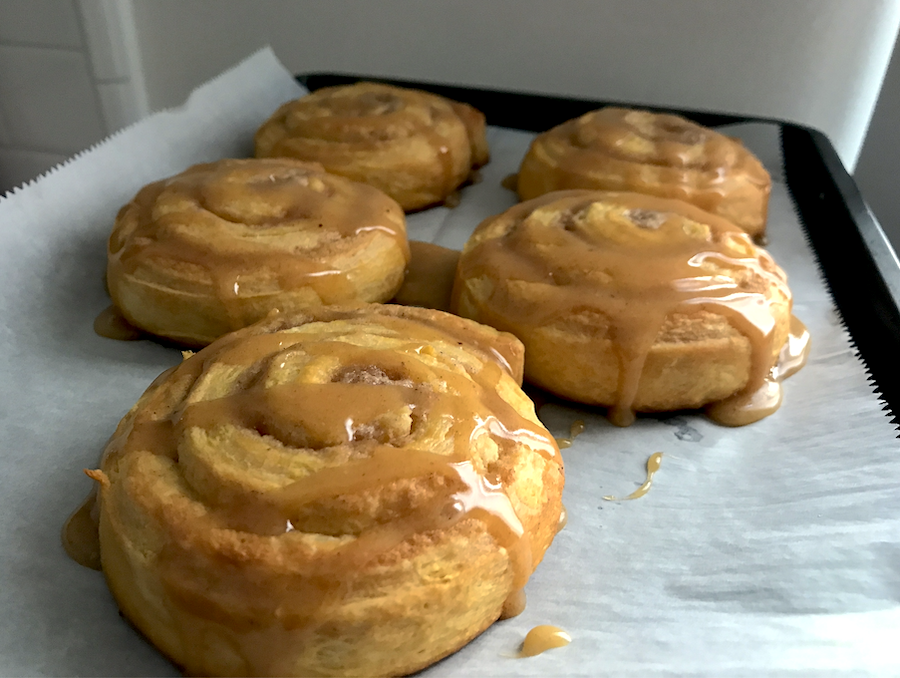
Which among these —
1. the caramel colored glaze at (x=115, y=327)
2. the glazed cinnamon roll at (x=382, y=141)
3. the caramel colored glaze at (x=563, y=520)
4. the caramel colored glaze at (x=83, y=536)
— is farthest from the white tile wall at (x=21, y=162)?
the caramel colored glaze at (x=563, y=520)

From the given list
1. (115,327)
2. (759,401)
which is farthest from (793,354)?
(115,327)

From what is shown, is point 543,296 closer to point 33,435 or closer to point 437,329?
point 437,329

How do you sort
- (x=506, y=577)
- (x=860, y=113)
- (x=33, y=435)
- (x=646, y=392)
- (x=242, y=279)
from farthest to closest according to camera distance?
(x=860, y=113) → (x=242, y=279) → (x=646, y=392) → (x=33, y=435) → (x=506, y=577)

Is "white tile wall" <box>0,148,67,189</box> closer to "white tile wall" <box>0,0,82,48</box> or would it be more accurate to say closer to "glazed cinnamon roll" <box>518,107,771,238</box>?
"white tile wall" <box>0,0,82,48</box>

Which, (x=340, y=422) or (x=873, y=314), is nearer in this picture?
(x=340, y=422)

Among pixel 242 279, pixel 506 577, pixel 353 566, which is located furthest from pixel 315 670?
pixel 242 279

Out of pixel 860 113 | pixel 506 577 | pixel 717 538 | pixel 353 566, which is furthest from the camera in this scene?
pixel 860 113

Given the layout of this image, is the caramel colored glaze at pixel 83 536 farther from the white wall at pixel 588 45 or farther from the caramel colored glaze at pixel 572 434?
the white wall at pixel 588 45

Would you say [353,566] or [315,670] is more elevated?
[353,566]
